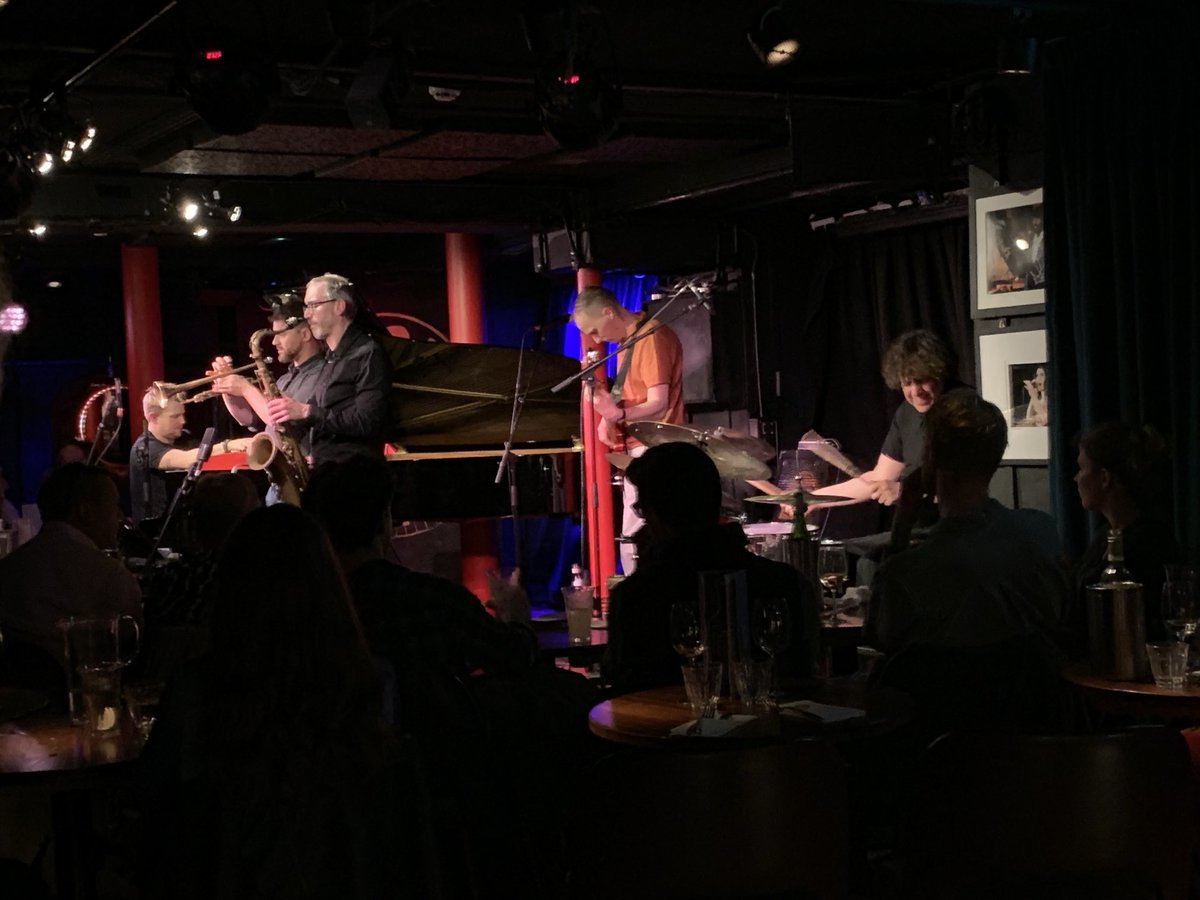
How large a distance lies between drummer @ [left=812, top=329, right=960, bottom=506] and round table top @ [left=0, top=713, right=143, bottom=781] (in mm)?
3417

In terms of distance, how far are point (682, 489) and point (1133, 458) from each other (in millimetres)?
1346

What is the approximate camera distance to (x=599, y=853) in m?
2.43

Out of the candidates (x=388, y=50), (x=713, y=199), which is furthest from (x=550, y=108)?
(x=713, y=199)

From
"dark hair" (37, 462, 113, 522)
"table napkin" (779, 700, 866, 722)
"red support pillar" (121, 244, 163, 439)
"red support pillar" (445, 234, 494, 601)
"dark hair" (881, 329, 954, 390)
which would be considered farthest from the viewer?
"red support pillar" (121, 244, 163, 439)

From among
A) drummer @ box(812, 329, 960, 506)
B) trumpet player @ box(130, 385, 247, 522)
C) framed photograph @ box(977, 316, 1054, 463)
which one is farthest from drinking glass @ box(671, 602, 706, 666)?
trumpet player @ box(130, 385, 247, 522)

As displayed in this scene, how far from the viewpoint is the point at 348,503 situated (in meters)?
3.30

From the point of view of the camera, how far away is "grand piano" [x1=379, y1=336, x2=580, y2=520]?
306 inches

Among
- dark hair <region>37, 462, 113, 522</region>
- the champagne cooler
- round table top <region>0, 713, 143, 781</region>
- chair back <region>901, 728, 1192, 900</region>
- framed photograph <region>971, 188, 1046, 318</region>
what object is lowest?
chair back <region>901, 728, 1192, 900</region>

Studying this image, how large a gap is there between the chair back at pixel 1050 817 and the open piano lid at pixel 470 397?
549 cm

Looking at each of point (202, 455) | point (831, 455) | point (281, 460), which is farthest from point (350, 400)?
point (831, 455)

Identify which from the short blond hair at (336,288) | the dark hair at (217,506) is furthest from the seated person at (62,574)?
the short blond hair at (336,288)

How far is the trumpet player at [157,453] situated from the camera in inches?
345

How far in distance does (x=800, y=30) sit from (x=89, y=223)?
4.19m

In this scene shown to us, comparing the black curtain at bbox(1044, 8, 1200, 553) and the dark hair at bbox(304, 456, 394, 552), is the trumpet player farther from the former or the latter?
the dark hair at bbox(304, 456, 394, 552)
